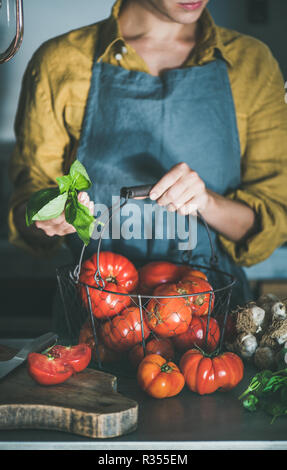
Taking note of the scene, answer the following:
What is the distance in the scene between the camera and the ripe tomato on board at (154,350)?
Answer: 621mm

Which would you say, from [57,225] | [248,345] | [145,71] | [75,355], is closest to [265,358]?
[248,345]

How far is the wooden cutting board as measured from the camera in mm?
504

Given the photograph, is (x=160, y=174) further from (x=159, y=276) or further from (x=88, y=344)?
(x=88, y=344)

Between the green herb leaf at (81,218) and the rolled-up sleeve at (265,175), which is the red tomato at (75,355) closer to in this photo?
the green herb leaf at (81,218)

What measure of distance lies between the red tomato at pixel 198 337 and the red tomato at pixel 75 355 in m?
0.12

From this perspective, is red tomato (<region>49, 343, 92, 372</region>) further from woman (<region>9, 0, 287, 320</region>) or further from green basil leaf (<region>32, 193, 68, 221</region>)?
woman (<region>9, 0, 287, 320</region>)

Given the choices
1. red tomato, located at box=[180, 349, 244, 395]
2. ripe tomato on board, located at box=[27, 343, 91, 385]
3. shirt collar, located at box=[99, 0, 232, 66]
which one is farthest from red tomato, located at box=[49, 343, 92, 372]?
shirt collar, located at box=[99, 0, 232, 66]

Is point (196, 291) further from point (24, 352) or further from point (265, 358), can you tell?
point (24, 352)

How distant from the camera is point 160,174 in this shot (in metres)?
0.91

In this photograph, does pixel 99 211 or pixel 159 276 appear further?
pixel 99 211

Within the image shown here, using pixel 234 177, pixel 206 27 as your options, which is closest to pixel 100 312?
pixel 234 177

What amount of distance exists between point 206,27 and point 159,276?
53 centimetres

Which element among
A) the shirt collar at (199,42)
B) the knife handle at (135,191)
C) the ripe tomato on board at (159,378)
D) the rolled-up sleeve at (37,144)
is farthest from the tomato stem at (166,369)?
the shirt collar at (199,42)
